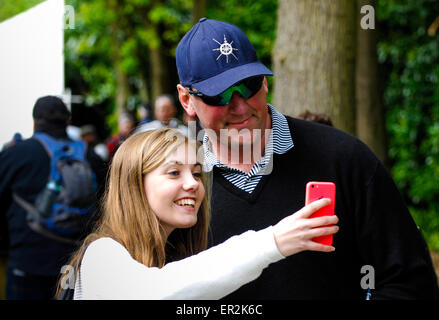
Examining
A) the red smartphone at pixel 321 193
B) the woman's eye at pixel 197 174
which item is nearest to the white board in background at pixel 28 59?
the woman's eye at pixel 197 174

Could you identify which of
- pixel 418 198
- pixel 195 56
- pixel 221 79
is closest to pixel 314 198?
pixel 221 79

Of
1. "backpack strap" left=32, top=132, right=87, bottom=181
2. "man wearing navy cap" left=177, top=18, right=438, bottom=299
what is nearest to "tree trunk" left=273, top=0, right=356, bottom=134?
"backpack strap" left=32, top=132, right=87, bottom=181

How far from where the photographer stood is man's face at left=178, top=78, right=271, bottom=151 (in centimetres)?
239

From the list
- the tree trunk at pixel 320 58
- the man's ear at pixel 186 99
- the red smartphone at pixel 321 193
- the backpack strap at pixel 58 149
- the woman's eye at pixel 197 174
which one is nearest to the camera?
the red smartphone at pixel 321 193

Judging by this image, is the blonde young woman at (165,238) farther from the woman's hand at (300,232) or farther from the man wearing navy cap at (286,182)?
the man wearing navy cap at (286,182)

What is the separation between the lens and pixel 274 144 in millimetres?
2422

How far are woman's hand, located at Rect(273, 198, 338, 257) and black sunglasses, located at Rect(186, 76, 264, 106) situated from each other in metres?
0.73

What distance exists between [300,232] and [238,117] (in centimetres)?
79

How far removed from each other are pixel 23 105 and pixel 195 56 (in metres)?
1.27

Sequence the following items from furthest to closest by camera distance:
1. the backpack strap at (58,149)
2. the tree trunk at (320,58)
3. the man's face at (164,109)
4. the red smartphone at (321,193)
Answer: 1. the man's face at (164,109)
2. the backpack strap at (58,149)
3. the tree trunk at (320,58)
4. the red smartphone at (321,193)

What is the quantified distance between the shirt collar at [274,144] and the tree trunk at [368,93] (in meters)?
4.72

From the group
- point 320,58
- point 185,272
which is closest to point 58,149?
point 320,58

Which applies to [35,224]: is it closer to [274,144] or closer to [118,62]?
[274,144]

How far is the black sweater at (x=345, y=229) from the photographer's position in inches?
86.6
